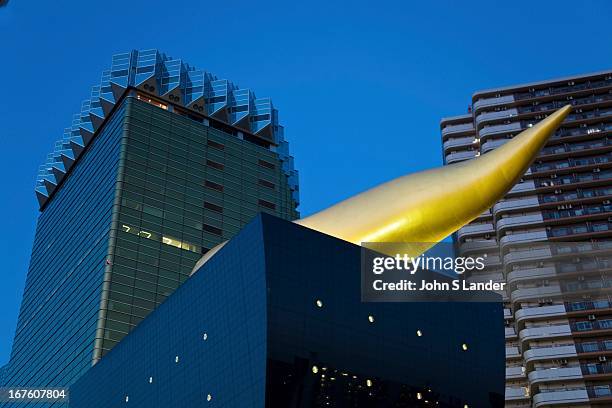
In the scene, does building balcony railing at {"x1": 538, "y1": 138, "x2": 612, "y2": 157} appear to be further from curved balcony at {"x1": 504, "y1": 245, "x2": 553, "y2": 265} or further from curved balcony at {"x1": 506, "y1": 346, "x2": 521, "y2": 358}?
curved balcony at {"x1": 506, "y1": 346, "x2": 521, "y2": 358}

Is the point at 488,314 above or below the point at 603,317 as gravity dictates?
below

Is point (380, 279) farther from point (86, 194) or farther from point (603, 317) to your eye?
point (86, 194)

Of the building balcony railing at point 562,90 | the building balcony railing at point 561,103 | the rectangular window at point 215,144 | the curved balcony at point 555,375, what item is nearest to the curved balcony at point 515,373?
the curved balcony at point 555,375

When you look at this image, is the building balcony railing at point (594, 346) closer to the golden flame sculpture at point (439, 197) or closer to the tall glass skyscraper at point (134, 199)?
the tall glass skyscraper at point (134, 199)

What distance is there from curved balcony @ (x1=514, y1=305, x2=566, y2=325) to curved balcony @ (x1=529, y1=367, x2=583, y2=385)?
192 inches

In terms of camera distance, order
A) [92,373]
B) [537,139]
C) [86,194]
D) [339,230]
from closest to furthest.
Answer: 1. [537,139]
2. [339,230]
3. [92,373]
4. [86,194]

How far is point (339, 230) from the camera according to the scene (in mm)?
34781

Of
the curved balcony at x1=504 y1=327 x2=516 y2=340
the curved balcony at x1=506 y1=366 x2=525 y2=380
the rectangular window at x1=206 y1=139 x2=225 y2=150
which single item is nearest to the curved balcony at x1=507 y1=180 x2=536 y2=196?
the curved balcony at x1=504 y1=327 x2=516 y2=340

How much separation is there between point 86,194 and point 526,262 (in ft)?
133

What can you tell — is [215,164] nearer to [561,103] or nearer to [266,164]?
[266,164]

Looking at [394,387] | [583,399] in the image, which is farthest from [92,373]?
[583,399]

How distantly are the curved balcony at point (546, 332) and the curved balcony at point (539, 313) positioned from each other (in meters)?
0.96

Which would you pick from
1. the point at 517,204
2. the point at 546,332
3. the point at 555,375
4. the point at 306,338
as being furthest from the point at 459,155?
the point at 306,338

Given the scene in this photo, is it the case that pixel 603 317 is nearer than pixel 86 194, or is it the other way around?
pixel 603 317
